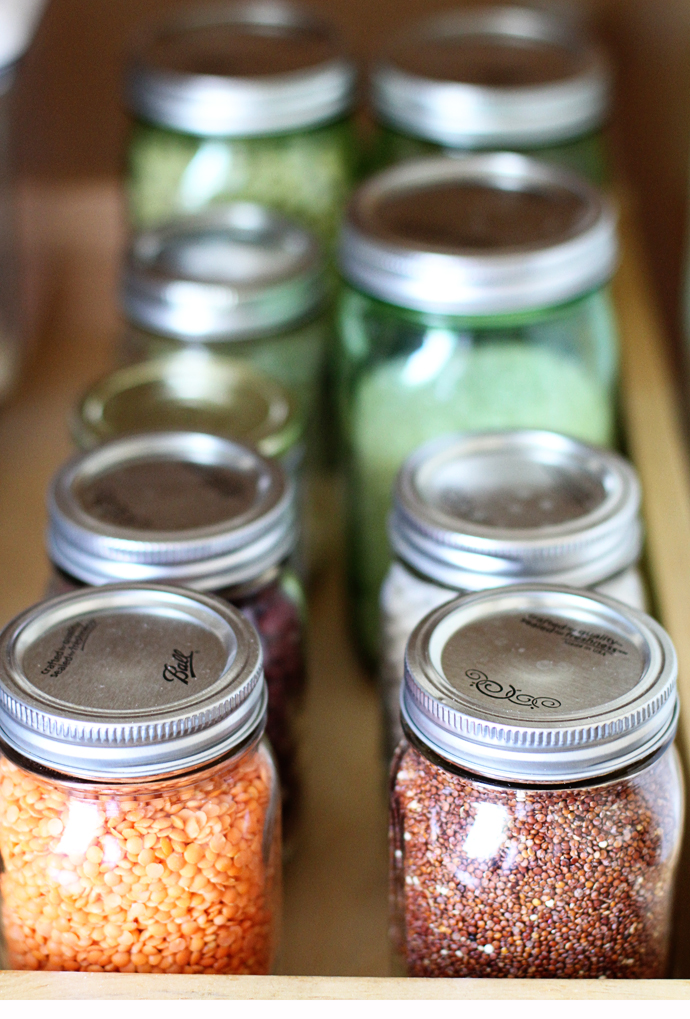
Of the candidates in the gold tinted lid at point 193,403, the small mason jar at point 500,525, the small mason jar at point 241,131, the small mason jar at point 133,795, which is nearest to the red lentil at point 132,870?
the small mason jar at point 133,795

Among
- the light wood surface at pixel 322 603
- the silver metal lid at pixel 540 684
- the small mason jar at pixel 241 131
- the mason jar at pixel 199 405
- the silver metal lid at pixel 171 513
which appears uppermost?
the small mason jar at pixel 241 131

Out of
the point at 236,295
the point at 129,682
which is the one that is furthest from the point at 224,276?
the point at 129,682

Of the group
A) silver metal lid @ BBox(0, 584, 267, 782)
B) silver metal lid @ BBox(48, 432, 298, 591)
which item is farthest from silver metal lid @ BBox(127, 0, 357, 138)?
silver metal lid @ BBox(0, 584, 267, 782)

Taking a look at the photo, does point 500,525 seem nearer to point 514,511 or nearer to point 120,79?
point 514,511

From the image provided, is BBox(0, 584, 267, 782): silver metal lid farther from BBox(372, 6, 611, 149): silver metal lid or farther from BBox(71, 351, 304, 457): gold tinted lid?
BBox(372, 6, 611, 149): silver metal lid

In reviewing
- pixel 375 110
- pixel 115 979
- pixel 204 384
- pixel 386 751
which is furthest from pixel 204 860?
pixel 375 110

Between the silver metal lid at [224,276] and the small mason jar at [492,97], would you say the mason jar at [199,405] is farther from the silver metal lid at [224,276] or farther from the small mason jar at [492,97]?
the small mason jar at [492,97]
